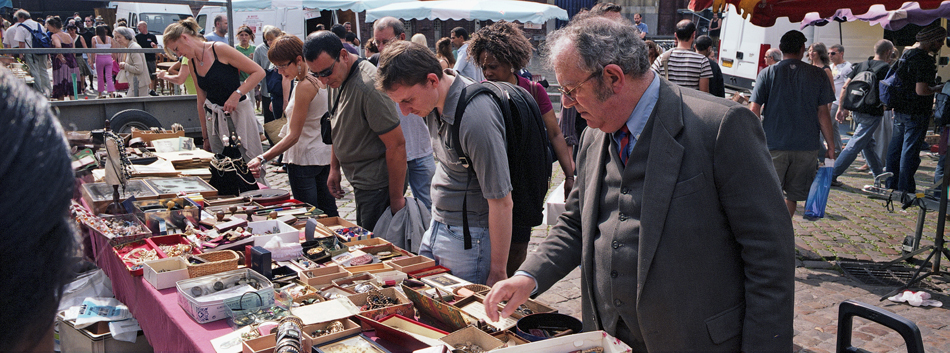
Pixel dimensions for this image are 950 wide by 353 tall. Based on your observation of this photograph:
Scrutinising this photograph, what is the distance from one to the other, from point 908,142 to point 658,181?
662cm

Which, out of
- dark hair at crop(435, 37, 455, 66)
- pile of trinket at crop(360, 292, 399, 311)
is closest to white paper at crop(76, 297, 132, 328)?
pile of trinket at crop(360, 292, 399, 311)

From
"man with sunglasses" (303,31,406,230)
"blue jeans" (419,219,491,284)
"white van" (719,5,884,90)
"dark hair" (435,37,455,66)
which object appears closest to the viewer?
"blue jeans" (419,219,491,284)

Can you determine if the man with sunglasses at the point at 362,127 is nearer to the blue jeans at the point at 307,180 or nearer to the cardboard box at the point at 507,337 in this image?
the blue jeans at the point at 307,180

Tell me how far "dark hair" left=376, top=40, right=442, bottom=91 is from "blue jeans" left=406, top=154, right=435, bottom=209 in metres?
1.56

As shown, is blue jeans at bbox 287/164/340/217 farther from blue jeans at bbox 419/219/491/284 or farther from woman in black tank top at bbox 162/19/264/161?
blue jeans at bbox 419/219/491/284

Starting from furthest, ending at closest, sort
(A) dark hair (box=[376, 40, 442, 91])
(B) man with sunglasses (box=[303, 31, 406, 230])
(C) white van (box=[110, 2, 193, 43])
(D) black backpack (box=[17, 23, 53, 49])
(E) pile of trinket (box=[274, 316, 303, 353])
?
(C) white van (box=[110, 2, 193, 43])
(D) black backpack (box=[17, 23, 53, 49])
(B) man with sunglasses (box=[303, 31, 406, 230])
(A) dark hair (box=[376, 40, 442, 91])
(E) pile of trinket (box=[274, 316, 303, 353])

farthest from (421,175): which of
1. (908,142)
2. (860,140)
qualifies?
(860,140)

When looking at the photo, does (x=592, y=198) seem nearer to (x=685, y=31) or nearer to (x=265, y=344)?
→ (x=265, y=344)

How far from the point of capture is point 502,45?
152 inches

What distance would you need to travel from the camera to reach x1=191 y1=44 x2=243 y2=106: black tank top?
5781mm

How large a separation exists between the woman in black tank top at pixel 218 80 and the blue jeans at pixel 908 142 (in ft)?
20.6

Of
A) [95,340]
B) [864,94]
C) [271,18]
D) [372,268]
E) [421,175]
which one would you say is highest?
[271,18]

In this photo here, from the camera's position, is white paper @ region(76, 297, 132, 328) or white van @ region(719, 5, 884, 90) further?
white van @ region(719, 5, 884, 90)

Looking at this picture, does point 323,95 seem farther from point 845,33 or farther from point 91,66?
point 91,66
